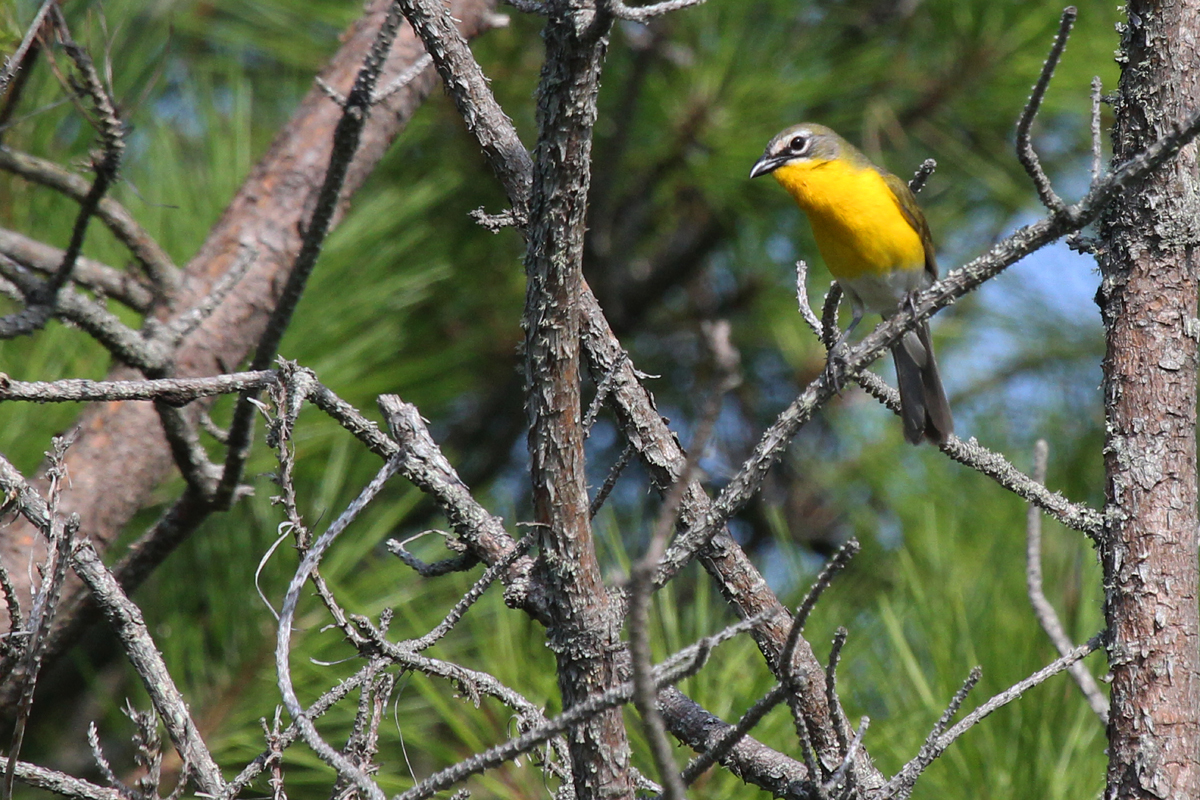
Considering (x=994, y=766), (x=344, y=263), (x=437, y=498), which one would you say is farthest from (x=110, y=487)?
(x=994, y=766)

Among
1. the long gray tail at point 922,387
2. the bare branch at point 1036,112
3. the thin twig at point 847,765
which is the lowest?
the thin twig at point 847,765

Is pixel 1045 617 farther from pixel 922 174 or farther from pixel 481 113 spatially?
pixel 481 113

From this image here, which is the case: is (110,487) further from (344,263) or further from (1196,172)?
(1196,172)

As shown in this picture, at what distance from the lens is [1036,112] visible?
4.14 feet

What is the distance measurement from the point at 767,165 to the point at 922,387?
774 mm

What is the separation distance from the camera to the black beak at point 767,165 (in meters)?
3.04

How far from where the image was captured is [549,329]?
1.14 metres

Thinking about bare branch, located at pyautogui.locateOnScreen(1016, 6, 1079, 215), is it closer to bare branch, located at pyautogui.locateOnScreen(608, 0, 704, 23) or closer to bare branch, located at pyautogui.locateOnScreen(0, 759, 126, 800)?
bare branch, located at pyautogui.locateOnScreen(608, 0, 704, 23)

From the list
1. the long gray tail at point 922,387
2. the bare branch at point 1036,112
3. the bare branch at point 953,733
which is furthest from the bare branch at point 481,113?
the long gray tail at point 922,387

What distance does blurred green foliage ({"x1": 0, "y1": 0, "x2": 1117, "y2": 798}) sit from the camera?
8.12 feet

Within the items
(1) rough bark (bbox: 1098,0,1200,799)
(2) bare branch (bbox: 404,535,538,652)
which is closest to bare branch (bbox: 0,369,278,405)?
(2) bare branch (bbox: 404,535,538,652)

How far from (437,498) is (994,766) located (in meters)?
1.31

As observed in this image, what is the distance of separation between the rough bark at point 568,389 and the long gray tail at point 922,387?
1430mm

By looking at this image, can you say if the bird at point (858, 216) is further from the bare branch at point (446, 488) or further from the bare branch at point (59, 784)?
the bare branch at point (59, 784)
